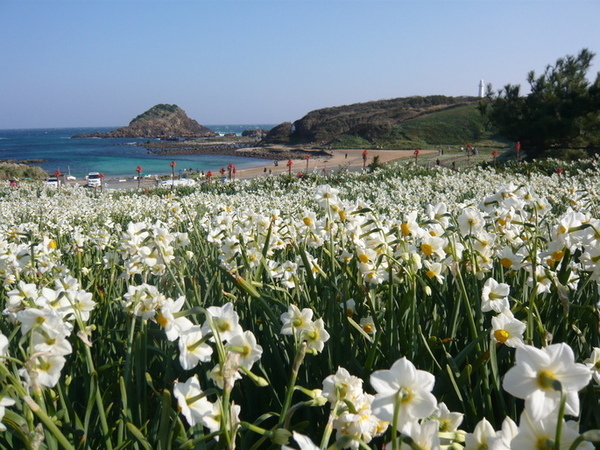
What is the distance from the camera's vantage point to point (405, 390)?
79cm

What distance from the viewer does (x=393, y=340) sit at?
1.62 meters

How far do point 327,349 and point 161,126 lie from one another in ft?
426

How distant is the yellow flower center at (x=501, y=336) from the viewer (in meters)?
1.30

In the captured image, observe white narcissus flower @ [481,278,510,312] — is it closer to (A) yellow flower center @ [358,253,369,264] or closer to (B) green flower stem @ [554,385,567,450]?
(A) yellow flower center @ [358,253,369,264]

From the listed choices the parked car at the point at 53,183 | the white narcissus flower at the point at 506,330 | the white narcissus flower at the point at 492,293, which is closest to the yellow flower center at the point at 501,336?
the white narcissus flower at the point at 506,330

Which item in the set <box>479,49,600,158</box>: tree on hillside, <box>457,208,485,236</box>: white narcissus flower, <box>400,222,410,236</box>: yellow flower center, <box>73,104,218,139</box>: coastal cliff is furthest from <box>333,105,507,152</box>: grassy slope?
<box>73,104,218,139</box>: coastal cliff

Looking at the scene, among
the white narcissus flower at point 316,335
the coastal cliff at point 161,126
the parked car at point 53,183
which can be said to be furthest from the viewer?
the coastal cliff at point 161,126

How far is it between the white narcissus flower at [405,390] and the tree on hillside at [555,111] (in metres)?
19.1

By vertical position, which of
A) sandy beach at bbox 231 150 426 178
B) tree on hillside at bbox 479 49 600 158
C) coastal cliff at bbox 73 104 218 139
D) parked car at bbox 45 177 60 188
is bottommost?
parked car at bbox 45 177 60 188

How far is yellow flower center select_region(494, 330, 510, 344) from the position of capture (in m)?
1.30

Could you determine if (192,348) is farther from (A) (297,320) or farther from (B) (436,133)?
(B) (436,133)

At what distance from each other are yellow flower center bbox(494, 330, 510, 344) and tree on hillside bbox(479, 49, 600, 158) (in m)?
18.5

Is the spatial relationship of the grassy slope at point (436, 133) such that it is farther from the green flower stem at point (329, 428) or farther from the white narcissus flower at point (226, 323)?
the green flower stem at point (329, 428)

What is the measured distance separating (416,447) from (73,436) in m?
1.01
